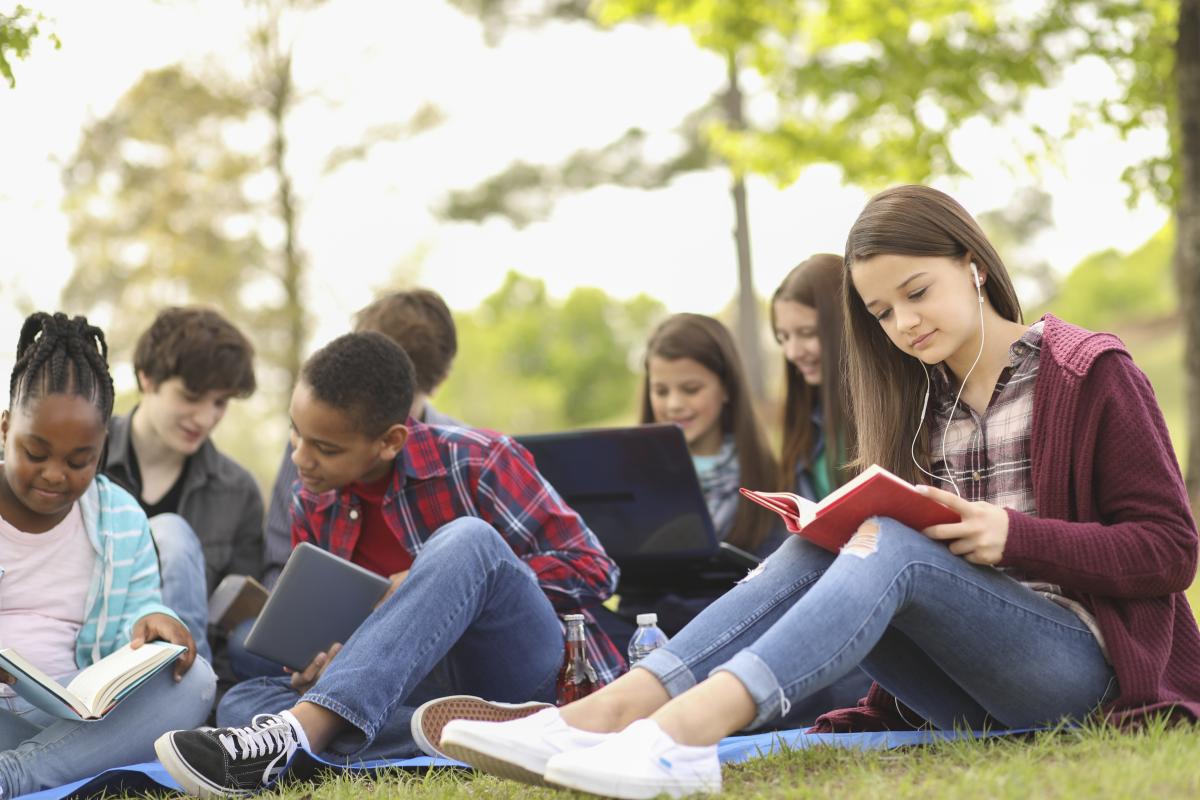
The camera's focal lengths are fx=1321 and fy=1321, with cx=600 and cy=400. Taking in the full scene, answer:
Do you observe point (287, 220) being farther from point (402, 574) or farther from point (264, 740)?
point (264, 740)

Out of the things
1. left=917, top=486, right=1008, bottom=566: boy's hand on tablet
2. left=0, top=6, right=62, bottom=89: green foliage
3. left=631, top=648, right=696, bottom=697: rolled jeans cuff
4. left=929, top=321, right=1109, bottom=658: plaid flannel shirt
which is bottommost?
left=631, top=648, right=696, bottom=697: rolled jeans cuff

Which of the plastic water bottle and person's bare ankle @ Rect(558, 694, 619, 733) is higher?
person's bare ankle @ Rect(558, 694, 619, 733)

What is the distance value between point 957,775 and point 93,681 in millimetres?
Answer: 2086

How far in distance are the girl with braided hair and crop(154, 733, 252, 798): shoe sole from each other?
0.61 metres

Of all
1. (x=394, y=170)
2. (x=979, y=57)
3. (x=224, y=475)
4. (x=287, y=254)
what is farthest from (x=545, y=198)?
(x=224, y=475)

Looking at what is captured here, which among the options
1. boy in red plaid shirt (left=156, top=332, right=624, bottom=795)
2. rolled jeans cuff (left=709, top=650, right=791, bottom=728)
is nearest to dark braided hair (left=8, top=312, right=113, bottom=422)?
Result: boy in red plaid shirt (left=156, top=332, right=624, bottom=795)

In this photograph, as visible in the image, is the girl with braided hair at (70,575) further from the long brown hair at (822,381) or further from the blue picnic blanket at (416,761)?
the long brown hair at (822,381)

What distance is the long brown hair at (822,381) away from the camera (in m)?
4.71

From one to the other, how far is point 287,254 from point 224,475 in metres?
11.0

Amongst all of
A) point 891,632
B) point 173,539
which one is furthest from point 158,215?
point 891,632

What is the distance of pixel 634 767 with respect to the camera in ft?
7.99

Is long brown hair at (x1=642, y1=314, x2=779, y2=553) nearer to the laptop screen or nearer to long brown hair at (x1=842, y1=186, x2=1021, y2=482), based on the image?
the laptop screen

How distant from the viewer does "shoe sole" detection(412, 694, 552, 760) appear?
3.17 m

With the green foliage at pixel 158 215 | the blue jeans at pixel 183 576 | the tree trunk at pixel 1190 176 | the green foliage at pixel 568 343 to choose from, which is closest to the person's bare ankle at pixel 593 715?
the blue jeans at pixel 183 576
